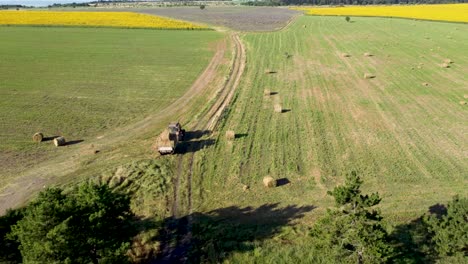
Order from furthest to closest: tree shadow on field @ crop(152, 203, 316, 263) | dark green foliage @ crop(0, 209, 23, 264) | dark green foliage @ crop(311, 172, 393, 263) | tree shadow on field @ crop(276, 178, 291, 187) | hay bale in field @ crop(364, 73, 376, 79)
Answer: hay bale in field @ crop(364, 73, 376, 79) → tree shadow on field @ crop(276, 178, 291, 187) → tree shadow on field @ crop(152, 203, 316, 263) → dark green foliage @ crop(0, 209, 23, 264) → dark green foliage @ crop(311, 172, 393, 263)

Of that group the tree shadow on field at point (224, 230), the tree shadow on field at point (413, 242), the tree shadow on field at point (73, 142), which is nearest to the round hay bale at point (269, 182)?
the tree shadow on field at point (224, 230)

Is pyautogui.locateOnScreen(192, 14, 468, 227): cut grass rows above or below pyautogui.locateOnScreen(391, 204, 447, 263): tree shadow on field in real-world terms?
above

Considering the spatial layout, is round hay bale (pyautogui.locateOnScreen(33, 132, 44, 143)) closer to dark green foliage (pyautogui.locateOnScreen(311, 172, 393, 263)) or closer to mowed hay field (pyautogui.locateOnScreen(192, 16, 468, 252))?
mowed hay field (pyautogui.locateOnScreen(192, 16, 468, 252))

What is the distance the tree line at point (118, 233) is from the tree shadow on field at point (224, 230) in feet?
3.91

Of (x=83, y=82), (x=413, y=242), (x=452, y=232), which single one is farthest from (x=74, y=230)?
(x=83, y=82)

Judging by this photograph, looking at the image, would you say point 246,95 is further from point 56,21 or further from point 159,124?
point 56,21

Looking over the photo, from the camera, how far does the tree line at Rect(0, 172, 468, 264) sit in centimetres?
1567

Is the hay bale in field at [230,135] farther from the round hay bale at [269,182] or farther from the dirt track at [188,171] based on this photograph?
the round hay bale at [269,182]

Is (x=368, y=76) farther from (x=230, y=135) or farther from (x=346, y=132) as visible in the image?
(x=230, y=135)

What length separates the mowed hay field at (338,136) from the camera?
24641 mm

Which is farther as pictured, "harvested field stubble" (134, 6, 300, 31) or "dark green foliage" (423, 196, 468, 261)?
"harvested field stubble" (134, 6, 300, 31)

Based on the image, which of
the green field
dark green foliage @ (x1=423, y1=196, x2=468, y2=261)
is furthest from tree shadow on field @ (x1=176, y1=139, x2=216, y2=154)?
dark green foliage @ (x1=423, y1=196, x2=468, y2=261)

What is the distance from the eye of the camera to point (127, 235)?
1877cm

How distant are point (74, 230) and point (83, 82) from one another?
38.7 meters
